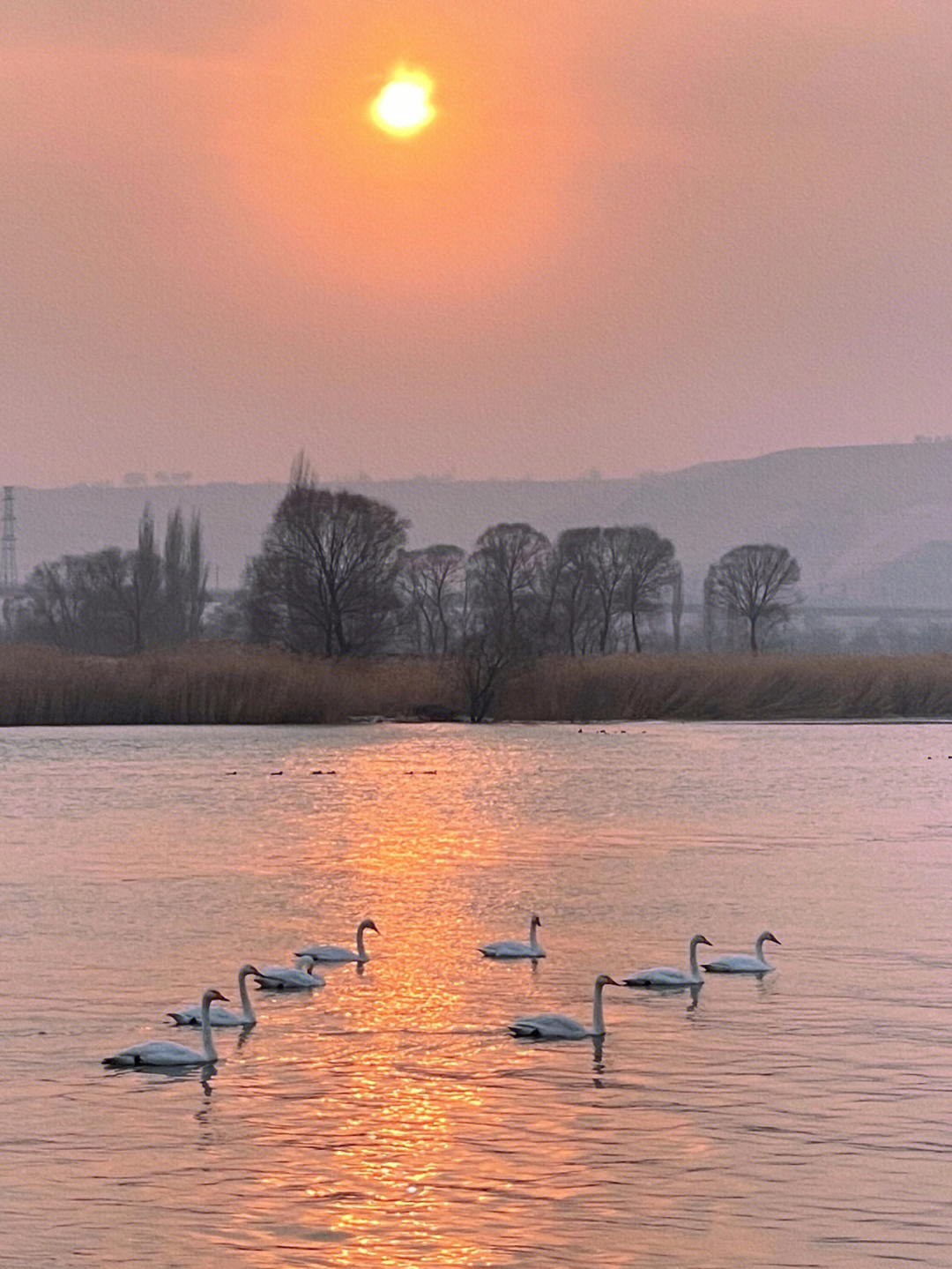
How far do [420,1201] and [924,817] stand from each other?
24.1 m

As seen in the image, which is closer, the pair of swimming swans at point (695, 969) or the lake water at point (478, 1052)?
the lake water at point (478, 1052)

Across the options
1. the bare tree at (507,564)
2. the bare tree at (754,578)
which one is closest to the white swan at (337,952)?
the bare tree at (507,564)

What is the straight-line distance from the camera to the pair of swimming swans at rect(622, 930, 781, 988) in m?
18.5

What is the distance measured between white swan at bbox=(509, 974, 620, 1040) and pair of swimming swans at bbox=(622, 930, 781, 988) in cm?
185

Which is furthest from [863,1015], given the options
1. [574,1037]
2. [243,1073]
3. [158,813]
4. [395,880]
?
[158,813]

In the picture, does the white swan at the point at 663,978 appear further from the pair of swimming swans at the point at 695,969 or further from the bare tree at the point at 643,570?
the bare tree at the point at 643,570

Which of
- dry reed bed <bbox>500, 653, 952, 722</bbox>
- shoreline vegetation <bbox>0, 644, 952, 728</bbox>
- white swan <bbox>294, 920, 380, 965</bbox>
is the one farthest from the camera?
dry reed bed <bbox>500, 653, 952, 722</bbox>

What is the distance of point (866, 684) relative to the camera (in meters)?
68.0

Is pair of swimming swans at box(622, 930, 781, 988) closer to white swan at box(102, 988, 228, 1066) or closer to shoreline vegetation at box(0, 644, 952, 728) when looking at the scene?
white swan at box(102, 988, 228, 1066)

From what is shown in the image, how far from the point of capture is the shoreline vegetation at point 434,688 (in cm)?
6022

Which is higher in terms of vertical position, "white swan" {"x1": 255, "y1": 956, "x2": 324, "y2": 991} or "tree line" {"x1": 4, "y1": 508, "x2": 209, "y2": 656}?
"tree line" {"x1": 4, "y1": 508, "x2": 209, "y2": 656}

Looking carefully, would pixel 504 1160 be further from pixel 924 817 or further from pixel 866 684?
pixel 866 684

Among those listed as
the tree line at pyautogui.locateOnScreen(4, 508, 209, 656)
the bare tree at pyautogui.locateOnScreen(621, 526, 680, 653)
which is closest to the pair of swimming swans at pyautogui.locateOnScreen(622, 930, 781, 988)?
the bare tree at pyautogui.locateOnScreen(621, 526, 680, 653)

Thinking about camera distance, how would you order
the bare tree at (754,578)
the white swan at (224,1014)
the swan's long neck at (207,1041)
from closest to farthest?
the swan's long neck at (207,1041) → the white swan at (224,1014) → the bare tree at (754,578)
